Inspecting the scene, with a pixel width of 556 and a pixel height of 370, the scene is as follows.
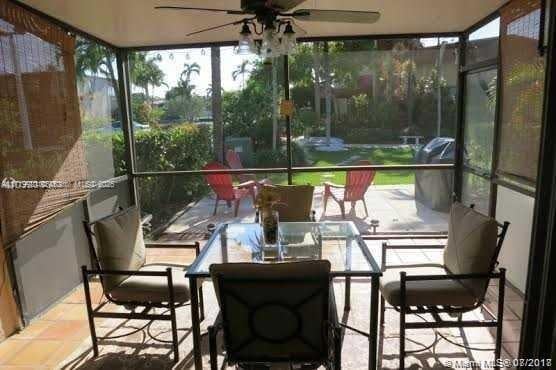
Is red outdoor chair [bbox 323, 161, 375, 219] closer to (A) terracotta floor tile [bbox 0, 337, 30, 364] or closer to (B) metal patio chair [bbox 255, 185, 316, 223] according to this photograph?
(B) metal patio chair [bbox 255, 185, 316, 223]

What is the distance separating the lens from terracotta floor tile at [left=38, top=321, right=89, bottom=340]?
2.63 meters

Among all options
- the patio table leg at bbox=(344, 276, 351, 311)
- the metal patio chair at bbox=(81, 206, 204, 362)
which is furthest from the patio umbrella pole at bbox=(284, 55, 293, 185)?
the metal patio chair at bbox=(81, 206, 204, 362)

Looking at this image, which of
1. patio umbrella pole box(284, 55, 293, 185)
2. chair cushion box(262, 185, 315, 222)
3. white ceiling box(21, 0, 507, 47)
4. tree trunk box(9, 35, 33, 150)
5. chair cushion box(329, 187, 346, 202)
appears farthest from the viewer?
chair cushion box(329, 187, 346, 202)

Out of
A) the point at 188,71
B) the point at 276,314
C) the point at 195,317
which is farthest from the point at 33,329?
the point at 188,71

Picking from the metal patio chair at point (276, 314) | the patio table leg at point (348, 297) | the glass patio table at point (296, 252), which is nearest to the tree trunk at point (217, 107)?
the glass patio table at point (296, 252)

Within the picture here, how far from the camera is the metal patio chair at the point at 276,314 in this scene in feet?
5.11

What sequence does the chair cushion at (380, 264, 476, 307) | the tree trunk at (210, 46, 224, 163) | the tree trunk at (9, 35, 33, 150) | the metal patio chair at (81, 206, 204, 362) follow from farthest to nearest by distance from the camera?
the tree trunk at (210, 46, 224, 163)
the tree trunk at (9, 35, 33, 150)
the metal patio chair at (81, 206, 204, 362)
the chair cushion at (380, 264, 476, 307)

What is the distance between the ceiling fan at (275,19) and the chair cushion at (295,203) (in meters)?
1.31

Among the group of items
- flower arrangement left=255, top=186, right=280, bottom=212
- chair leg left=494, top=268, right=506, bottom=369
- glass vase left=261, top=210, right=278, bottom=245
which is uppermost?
flower arrangement left=255, top=186, right=280, bottom=212

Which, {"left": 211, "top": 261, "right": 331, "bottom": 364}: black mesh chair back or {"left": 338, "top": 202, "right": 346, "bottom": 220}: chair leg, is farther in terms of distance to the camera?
{"left": 338, "top": 202, "right": 346, "bottom": 220}: chair leg

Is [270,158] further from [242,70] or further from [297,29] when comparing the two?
[297,29]

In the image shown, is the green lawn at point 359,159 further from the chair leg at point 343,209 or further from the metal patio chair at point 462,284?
the metal patio chair at point 462,284

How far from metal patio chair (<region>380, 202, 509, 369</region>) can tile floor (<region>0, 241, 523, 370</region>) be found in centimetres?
27

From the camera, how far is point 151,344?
2529 mm
